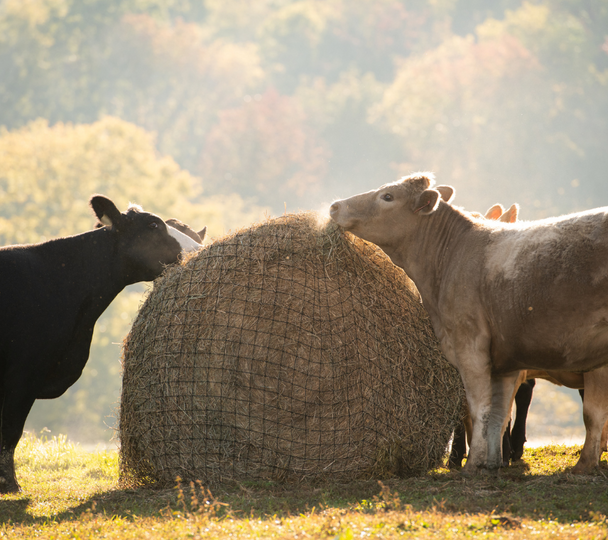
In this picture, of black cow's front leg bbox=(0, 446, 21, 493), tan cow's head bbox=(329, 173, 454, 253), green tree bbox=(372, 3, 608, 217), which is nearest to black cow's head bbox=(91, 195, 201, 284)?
tan cow's head bbox=(329, 173, 454, 253)

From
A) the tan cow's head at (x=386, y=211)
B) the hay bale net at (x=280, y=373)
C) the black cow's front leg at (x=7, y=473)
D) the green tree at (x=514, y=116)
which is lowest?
the black cow's front leg at (x=7, y=473)

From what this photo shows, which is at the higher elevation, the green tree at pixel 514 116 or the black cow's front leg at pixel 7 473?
the green tree at pixel 514 116

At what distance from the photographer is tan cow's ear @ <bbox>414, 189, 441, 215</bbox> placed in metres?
6.73

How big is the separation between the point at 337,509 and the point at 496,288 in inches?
103

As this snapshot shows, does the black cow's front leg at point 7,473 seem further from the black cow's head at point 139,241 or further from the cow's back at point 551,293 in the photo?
the cow's back at point 551,293

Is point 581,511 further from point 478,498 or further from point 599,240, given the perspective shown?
point 599,240

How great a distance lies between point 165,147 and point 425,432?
216ft

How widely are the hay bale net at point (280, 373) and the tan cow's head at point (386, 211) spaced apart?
21cm

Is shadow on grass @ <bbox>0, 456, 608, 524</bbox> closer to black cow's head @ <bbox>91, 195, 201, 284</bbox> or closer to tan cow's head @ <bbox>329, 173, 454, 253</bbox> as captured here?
tan cow's head @ <bbox>329, 173, 454, 253</bbox>

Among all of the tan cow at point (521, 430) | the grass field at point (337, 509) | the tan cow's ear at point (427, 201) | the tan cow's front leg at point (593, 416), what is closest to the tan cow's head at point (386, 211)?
the tan cow's ear at point (427, 201)

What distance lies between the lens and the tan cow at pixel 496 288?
223 inches

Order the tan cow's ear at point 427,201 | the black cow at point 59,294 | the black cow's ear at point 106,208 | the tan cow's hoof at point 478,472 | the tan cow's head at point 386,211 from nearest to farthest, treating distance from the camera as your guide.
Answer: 1. the tan cow's hoof at point 478,472
2. the black cow at point 59,294
3. the tan cow's ear at point 427,201
4. the tan cow's head at point 386,211
5. the black cow's ear at point 106,208

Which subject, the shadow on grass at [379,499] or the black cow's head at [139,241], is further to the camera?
the black cow's head at [139,241]

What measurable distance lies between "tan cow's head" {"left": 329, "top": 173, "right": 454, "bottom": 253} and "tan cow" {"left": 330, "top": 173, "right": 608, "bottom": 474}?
0.4 inches
